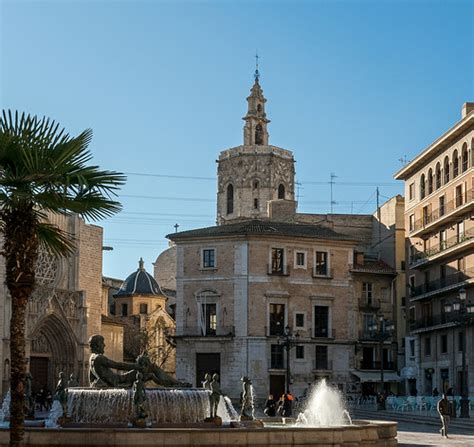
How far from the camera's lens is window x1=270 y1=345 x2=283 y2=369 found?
185 ft

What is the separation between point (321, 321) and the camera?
58.8 meters

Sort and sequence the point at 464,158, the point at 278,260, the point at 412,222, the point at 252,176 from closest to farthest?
the point at 464,158 → the point at 278,260 → the point at 412,222 → the point at 252,176

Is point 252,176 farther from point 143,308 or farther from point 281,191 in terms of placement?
point 143,308

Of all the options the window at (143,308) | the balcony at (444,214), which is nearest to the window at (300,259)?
the balcony at (444,214)


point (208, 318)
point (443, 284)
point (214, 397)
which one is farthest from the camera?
point (208, 318)

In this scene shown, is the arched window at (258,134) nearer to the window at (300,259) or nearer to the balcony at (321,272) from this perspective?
the balcony at (321,272)

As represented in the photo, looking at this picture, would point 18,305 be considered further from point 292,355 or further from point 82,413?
point 292,355

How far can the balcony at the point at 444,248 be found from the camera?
5203 centimetres

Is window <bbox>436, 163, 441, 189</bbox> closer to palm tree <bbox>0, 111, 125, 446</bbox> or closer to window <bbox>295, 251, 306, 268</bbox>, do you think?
window <bbox>295, 251, 306, 268</bbox>

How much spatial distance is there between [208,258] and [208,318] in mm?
3472

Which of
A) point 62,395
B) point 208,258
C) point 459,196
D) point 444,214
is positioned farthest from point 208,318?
point 62,395

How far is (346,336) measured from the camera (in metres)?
58.9

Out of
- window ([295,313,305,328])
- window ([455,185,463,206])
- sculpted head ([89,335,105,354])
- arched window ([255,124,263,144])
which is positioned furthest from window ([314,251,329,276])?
arched window ([255,124,263,144])

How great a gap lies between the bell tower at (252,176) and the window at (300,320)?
43.9m
